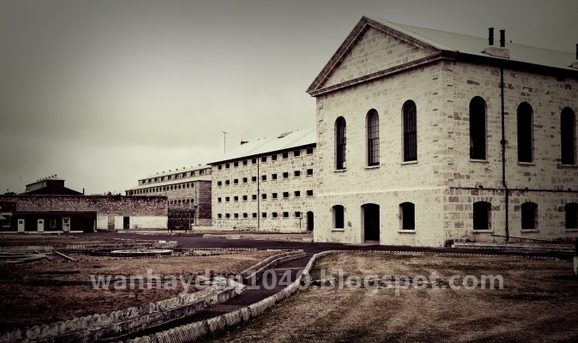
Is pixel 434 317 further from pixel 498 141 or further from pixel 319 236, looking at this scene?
pixel 319 236

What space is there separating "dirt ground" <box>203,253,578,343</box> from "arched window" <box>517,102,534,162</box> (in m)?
16.4

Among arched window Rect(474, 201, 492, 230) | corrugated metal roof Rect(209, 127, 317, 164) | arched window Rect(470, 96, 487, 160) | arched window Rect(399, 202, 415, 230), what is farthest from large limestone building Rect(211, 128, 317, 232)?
arched window Rect(474, 201, 492, 230)

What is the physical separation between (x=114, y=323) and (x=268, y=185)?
53043 mm

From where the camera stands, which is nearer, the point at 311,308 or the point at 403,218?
the point at 311,308

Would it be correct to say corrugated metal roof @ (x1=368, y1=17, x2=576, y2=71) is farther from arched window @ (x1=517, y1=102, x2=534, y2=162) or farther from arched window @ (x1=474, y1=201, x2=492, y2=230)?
arched window @ (x1=474, y1=201, x2=492, y2=230)

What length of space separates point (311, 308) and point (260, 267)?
292 inches

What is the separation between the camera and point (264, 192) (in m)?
61.8

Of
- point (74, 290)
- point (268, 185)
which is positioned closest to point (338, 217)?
point (74, 290)

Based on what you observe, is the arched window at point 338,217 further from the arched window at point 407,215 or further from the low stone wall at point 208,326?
the low stone wall at point 208,326

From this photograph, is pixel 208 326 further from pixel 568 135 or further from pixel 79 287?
pixel 568 135

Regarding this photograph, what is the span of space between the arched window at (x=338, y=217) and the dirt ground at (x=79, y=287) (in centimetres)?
1562

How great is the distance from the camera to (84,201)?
73.0 m

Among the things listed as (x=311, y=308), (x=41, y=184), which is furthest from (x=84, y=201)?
(x=311, y=308)

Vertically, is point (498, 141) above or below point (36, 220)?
above
